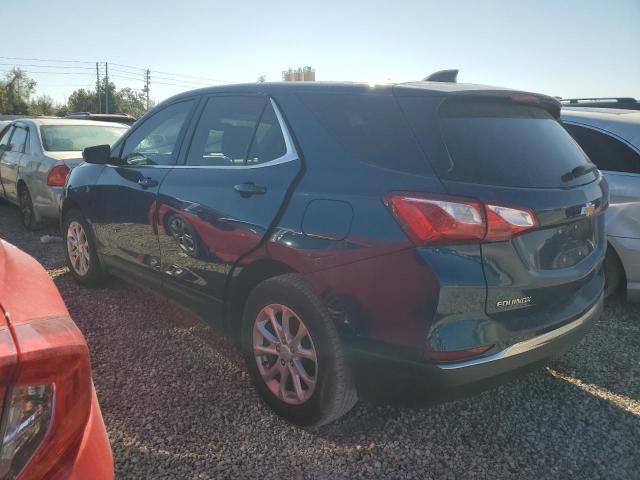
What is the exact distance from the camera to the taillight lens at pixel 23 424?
A: 42.7 inches

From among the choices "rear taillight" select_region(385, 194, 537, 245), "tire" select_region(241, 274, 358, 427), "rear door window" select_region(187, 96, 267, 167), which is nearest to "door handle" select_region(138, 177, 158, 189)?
"rear door window" select_region(187, 96, 267, 167)

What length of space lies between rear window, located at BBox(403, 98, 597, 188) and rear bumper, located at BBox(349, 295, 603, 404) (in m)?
0.69

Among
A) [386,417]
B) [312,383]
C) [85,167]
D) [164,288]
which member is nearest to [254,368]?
[312,383]

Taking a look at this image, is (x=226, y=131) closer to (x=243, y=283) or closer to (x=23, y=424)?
(x=243, y=283)

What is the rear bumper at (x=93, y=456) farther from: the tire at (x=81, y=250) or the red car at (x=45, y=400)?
the tire at (x=81, y=250)

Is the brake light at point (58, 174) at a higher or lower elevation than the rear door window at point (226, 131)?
lower

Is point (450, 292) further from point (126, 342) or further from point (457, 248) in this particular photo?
point (126, 342)

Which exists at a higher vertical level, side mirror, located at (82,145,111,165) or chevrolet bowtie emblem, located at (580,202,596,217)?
side mirror, located at (82,145,111,165)

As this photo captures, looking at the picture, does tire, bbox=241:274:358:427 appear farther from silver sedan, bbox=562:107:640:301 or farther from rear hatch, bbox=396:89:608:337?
silver sedan, bbox=562:107:640:301

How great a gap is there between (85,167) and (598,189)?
3782mm

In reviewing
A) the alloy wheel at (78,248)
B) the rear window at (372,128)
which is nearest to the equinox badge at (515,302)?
the rear window at (372,128)

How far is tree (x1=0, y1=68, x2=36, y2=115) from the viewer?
229ft

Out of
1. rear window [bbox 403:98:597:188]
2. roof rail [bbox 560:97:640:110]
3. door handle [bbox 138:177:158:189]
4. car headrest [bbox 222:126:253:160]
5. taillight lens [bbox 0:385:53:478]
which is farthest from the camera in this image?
roof rail [bbox 560:97:640:110]

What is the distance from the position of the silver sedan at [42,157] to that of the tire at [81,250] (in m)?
1.56
